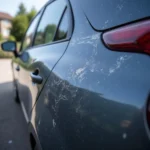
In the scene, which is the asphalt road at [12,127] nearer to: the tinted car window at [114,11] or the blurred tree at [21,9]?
the tinted car window at [114,11]

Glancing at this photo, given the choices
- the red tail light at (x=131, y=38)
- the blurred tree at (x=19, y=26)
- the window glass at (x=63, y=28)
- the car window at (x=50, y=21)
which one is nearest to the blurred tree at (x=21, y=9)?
the blurred tree at (x=19, y=26)

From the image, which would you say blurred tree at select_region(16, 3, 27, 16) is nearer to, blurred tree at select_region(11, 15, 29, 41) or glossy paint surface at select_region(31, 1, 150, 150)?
blurred tree at select_region(11, 15, 29, 41)

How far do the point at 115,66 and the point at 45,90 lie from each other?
747mm

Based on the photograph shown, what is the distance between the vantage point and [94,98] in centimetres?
119

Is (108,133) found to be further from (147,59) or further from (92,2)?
(92,2)

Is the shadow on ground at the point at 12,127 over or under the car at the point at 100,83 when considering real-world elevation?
under

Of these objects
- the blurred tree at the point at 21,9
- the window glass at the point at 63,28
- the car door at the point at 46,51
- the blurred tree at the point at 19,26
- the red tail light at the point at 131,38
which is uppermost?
the red tail light at the point at 131,38

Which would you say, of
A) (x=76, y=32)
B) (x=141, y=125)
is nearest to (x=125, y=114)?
(x=141, y=125)

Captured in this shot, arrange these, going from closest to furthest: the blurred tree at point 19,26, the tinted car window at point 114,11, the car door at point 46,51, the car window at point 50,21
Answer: the tinted car window at point 114,11, the car door at point 46,51, the car window at point 50,21, the blurred tree at point 19,26

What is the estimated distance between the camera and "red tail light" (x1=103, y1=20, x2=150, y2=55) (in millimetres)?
1092

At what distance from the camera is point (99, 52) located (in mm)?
1271

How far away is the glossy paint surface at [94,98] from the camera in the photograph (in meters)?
1.00

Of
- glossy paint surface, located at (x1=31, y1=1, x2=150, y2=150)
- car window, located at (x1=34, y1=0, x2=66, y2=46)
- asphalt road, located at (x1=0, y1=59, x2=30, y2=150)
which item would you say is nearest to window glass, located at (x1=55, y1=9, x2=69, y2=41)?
car window, located at (x1=34, y1=0, x2=66, y2=46)

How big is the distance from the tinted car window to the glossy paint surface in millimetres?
66
